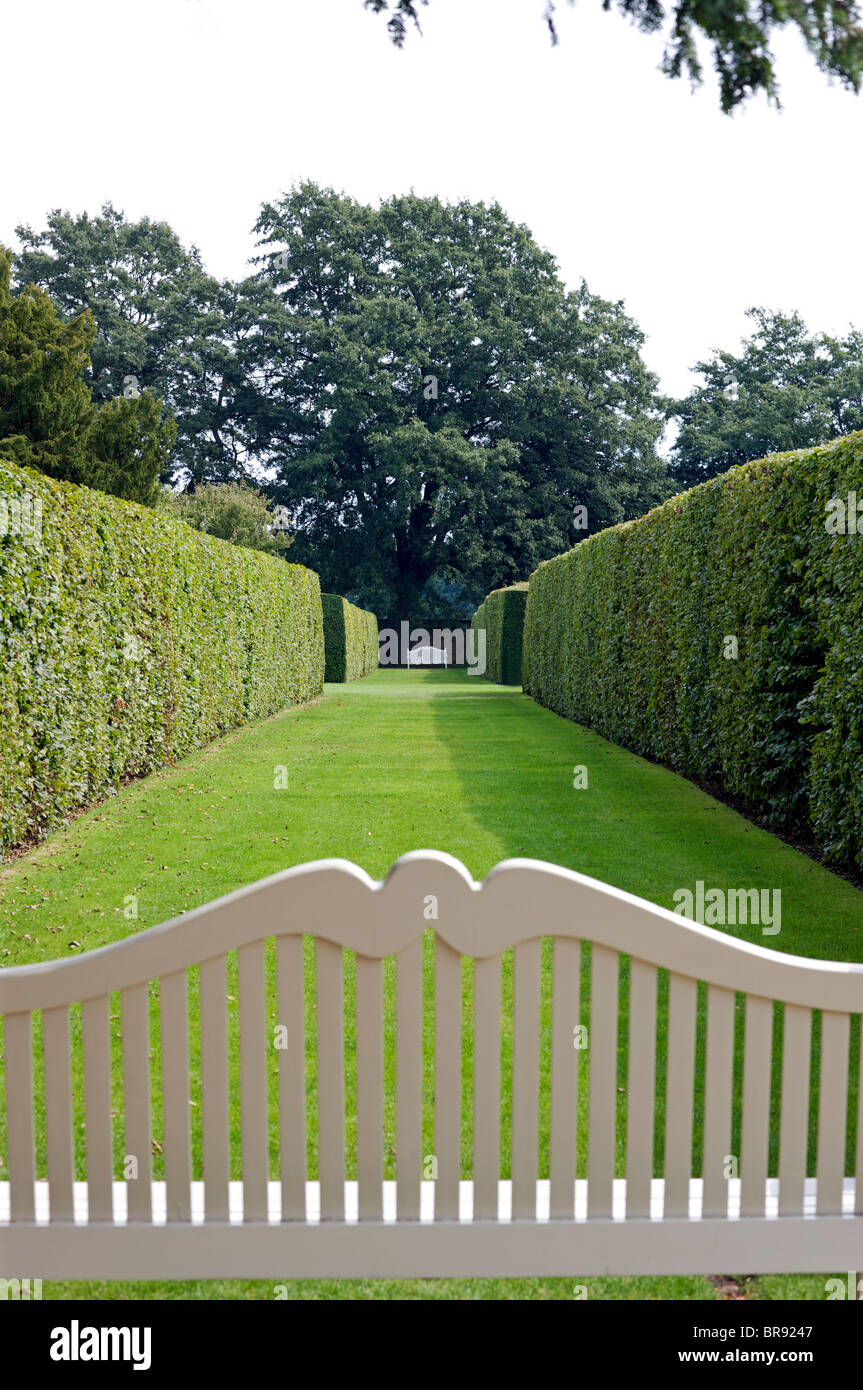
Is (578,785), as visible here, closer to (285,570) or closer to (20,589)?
(20,589)

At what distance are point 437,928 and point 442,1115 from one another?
1.21 ft

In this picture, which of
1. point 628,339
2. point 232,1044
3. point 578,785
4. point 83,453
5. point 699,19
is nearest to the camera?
point 699,19

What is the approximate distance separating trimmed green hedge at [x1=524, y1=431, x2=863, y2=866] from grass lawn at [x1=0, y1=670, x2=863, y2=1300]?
0.43 metres

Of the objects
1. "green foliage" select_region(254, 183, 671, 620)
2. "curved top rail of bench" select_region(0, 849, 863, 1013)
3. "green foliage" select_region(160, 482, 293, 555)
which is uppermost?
"green foliage" select_region(254, 183, 671, 620)

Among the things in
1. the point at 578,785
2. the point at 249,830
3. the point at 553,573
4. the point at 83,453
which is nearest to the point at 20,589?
the point at 249,830

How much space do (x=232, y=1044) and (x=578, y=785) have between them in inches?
234

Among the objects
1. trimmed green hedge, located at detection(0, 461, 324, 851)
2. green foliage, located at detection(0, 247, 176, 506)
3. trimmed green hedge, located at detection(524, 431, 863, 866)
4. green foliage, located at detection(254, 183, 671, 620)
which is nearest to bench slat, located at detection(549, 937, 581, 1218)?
trimmed green hedge, located at detection(524, 431, 863, 866)

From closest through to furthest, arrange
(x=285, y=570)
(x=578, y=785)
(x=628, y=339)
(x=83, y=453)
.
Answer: (x=578, y=785), (x=285, y=570), (x=83, y=453), (x=628, y=339)

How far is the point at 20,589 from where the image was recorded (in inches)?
265

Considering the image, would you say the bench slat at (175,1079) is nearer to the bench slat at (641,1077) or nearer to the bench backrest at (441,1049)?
the bench backrest at (441,1049)

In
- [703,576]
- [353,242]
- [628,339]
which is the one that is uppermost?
[353,242]

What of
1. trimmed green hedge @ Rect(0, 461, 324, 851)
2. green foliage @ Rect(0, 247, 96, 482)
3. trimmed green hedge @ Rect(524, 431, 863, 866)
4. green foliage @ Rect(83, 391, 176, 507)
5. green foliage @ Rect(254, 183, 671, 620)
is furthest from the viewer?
green foliage @ Rect(254, 183, 671, 620)

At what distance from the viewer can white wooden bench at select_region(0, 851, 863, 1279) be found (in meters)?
1.80

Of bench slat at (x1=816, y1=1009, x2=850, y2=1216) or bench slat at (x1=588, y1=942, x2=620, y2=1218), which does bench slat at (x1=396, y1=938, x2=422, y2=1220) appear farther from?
bench slat at (x1=816, y1=1009, x2=850, y2=1216)
